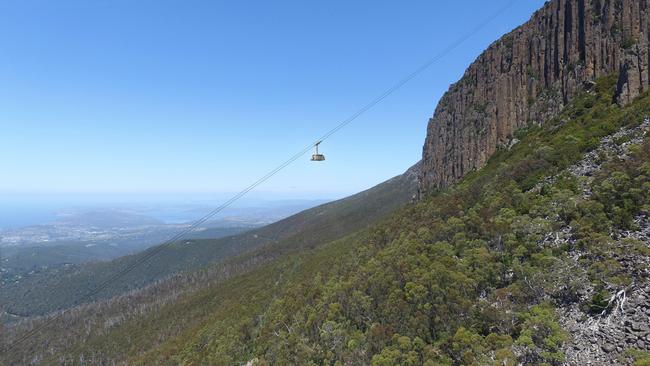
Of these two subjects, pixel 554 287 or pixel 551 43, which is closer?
pixel 554 287

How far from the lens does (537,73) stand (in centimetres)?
6300

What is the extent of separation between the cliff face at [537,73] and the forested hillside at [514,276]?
151 inches

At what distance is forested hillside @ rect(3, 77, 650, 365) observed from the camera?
1938 centimetres

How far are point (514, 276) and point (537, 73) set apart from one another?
2074 inches

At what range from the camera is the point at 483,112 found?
239 feet

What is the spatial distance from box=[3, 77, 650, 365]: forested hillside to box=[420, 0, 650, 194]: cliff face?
383 centimetres

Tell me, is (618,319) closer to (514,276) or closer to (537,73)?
(514,276)

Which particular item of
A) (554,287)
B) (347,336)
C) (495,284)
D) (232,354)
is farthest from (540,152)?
(232,354)

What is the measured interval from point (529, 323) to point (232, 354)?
51.8 metres

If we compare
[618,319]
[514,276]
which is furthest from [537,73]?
[618,319]

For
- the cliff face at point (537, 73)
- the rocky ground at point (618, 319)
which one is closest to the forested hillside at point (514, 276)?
the rocky ground at point (618, 319)

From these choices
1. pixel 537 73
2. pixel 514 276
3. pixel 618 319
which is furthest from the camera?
pixel 537 73

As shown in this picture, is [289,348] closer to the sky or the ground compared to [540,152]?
closer to the ground

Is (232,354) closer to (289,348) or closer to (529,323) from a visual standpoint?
(289,348)
